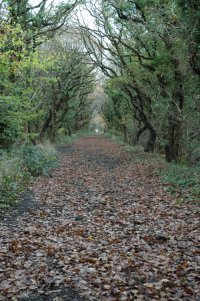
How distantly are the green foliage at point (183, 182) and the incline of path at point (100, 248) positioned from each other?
0.50m

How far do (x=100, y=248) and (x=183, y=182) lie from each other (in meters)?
7.28

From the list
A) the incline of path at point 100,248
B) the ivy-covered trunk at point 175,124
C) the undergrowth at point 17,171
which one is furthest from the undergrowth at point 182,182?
the undergrowth at point 17,171

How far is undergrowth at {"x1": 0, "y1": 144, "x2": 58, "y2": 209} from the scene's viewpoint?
11.1m

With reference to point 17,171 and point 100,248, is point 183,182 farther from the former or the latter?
point 100,248

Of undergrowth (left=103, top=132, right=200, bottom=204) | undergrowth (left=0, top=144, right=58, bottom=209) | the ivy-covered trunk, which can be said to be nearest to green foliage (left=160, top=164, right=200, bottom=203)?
undergrowth (left=103, top=132, right=200, bottom=204)

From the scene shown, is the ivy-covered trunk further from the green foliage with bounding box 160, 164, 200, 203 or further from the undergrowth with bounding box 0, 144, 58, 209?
the undergrowth with bounding box 0, 144, 58, 209

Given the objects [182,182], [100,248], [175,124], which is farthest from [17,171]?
[175,124]

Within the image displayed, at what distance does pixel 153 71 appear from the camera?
69.4 ft

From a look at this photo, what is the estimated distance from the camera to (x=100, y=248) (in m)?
7.62

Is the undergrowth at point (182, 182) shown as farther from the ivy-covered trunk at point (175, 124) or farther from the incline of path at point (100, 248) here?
the ivy-covered trunk at point (175, 124)

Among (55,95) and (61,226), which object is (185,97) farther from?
(55,95)

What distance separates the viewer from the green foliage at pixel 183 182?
39.8ft

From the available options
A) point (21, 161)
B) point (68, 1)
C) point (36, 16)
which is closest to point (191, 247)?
point (21, 161)

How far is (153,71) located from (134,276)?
1671cm
